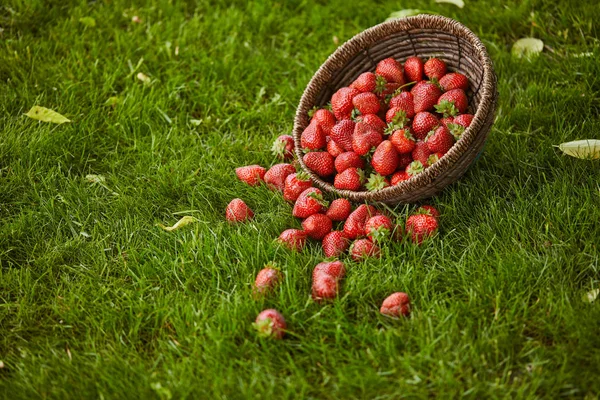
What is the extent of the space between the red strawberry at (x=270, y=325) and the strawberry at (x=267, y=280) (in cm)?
13

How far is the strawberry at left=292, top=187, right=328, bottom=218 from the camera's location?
2.63m

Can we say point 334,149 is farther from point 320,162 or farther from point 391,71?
point 391,71

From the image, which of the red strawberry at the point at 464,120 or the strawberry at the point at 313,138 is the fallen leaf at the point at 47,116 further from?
the red strawberry at the point at 464,120

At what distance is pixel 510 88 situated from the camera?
3.25 m

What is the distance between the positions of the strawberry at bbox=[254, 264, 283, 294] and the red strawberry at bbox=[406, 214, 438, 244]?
1.71ft

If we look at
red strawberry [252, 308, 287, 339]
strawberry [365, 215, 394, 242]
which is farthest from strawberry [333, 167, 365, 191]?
red strawberry [252, 308, 287, 339]

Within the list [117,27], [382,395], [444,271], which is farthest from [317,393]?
[117,27]

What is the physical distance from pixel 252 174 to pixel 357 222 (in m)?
0.57

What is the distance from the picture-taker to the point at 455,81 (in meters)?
2.78

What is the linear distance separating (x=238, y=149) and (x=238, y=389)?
1351 millimetres

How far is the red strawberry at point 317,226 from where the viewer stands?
→ 259 centimetres

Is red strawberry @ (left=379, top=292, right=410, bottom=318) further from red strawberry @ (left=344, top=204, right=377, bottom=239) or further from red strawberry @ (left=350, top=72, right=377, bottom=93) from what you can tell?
red strawberry @ (left=350, top=72, right=377, bottom=93)

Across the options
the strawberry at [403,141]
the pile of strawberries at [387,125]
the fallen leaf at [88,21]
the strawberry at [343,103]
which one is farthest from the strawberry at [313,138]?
the fallen leaf at [88,21]

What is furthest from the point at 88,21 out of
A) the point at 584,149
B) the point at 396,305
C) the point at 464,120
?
the point at 584,149
